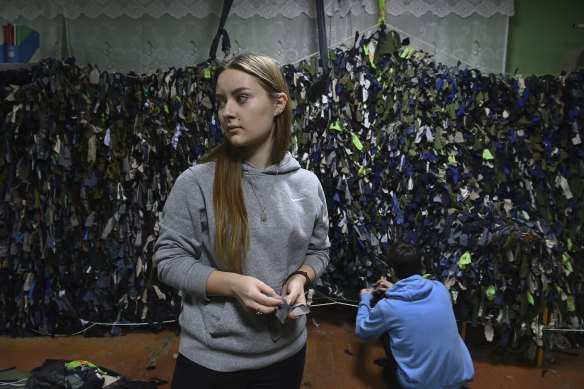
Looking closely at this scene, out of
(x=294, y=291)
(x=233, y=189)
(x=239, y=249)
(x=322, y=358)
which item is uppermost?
(x=233, y=189)

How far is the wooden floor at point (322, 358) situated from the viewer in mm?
2143

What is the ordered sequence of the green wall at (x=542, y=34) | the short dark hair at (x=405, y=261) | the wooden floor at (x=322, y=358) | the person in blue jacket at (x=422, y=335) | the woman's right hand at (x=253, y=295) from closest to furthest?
1. the woman's right hand at (x=253, y=295)
2. the person in blue jacket at (x=422, y=335)
3. the short dark hair at (x=405, y=261)
4. the wooden floor at (x=322, y=358)
5. the green wall at (x=542, y=34)

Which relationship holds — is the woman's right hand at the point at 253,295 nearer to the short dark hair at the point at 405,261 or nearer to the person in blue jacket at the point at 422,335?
the person in blue jacket at the point at 422,335

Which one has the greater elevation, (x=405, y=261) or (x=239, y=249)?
(x=239, y=249)

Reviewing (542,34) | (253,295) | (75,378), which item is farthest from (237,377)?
(542,34)

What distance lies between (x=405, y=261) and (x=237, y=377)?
1133 mm

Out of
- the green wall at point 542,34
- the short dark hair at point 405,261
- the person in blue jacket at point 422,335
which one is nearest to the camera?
the person in blue jacket at point 422,335

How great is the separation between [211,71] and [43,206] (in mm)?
1381

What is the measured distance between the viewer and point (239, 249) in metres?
0.93

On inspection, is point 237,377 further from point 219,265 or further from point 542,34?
point 542,34

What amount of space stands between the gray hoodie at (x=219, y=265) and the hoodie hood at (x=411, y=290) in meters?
0.80

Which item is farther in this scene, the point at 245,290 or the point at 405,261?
the point at 405,261

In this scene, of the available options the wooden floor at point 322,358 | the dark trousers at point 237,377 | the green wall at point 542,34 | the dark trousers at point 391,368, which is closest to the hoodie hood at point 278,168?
the dark trousers at point 237,377

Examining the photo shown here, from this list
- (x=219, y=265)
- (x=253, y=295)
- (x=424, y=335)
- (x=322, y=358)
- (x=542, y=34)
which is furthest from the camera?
(x=542, y=34)
